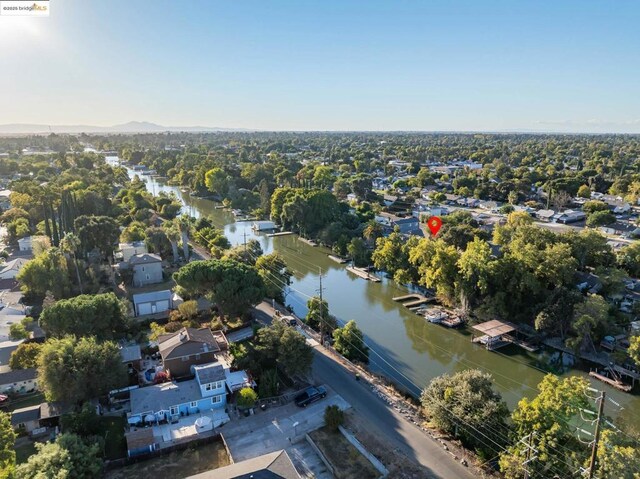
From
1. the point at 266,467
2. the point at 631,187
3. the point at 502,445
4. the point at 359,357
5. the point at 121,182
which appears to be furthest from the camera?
the point at 121,182

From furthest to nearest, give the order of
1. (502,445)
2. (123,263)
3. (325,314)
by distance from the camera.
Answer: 1. (123,263)
2. (325,314)
3. (502,445)

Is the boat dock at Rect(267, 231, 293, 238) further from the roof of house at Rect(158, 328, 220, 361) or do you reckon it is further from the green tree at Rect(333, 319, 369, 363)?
the roof of house at Rect(158, 328, 220, 361)

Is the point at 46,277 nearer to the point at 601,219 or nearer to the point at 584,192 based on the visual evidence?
the point at 601,219

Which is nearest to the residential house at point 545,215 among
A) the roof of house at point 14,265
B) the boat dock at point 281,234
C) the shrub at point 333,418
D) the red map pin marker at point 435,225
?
the red map pin marker at point 435,225

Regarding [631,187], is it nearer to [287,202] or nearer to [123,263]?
[287,202]

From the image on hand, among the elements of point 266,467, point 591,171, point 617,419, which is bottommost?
point 617,419

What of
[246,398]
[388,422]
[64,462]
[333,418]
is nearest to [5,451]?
[64,462]

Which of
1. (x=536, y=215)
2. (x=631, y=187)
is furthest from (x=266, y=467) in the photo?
(x=631, y=187)
